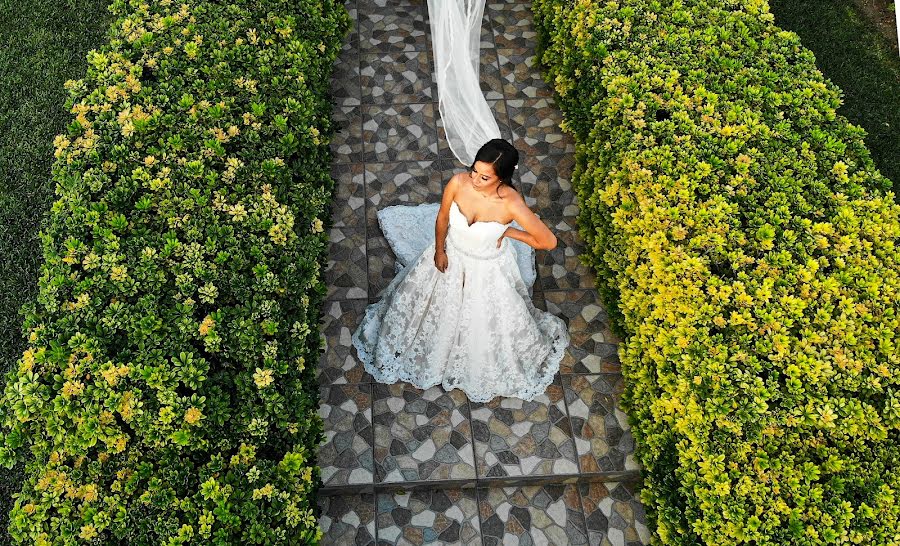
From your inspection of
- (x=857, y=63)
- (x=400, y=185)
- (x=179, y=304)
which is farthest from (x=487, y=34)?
(x=179, y=304)

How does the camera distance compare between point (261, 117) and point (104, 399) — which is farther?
point (261, 117)

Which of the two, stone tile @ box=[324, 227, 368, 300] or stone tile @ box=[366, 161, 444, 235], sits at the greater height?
stone tile @ box=[366, 161, 444, 235]

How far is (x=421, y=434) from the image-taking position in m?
5.13

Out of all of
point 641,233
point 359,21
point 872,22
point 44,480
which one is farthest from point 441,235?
point 872,22

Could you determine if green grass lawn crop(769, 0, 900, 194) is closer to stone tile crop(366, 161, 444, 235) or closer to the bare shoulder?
stone tile crop(366, 161, 444, 235)

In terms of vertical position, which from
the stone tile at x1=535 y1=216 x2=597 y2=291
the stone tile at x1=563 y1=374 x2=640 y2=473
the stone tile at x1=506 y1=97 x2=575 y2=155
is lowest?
Answer: the stone tile at x1=563 y1=374 x2=640 y2=473

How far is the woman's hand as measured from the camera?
186 inches

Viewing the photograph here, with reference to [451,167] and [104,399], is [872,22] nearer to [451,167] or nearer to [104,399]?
[451,167]

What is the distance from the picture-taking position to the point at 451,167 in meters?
6.57

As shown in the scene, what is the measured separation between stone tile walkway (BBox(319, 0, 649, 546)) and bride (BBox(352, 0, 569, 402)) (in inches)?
6.1

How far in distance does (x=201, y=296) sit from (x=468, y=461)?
2.20m

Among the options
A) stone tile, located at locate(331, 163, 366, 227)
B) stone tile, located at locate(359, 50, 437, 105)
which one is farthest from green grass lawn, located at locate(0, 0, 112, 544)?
stone tile, located at locate(359, 50, 437, 105)

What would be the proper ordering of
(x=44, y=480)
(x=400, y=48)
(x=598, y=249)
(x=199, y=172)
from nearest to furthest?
(x=44, y=480), (x=199, y=172), (x=598, y=249), (x=400, y=48)

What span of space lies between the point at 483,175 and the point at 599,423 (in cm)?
229
